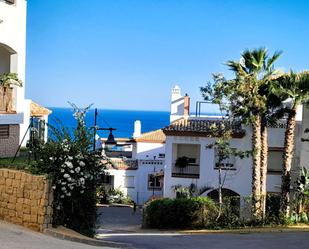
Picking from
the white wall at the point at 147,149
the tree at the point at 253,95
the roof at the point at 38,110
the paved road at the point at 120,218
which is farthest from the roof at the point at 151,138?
the tree at the point at 253,95

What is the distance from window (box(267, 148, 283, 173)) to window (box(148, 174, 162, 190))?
17318 millimetres

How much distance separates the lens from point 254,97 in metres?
28.1

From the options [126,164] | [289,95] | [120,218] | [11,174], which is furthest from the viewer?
[126,164]

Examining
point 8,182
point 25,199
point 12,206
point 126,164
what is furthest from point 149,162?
point 25,199

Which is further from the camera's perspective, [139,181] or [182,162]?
[139,181]

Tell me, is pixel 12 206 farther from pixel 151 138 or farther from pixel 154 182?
pixel 151 138

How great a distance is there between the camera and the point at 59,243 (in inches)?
505

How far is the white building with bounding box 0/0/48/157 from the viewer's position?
22.1 m

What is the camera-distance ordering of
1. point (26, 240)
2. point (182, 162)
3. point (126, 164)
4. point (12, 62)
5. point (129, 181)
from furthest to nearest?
point (126, 164)
point (129, 181)
point (182, 162)
point (12, 62)
point (26, 240)

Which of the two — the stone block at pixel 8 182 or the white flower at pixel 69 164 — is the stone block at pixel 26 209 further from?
the white flower at pixel 69 164

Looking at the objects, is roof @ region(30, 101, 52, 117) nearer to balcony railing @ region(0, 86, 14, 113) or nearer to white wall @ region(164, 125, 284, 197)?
white wall @ region(164, 125, 284, 197)

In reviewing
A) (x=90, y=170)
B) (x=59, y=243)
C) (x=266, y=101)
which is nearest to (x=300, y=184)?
(x=266, y=101)

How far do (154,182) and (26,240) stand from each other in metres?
40.7

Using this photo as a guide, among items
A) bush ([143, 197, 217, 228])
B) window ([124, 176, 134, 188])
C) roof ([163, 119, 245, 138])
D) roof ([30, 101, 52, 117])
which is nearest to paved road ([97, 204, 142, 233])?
bush ([143, 197, 217, 228])
